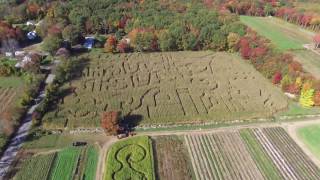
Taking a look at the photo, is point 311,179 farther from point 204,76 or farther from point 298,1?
point 298,1

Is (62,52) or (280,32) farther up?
(62,52)

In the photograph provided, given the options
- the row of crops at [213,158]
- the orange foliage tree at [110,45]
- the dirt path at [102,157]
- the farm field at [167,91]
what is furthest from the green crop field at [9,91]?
the row of crops at [213,158]

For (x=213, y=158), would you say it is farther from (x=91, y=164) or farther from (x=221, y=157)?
(x=91, y=164)

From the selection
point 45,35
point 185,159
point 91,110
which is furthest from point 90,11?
point 185,159

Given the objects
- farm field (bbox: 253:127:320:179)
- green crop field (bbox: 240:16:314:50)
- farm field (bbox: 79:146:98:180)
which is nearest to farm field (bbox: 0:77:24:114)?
farm field (bbox: 79:146:98:180)

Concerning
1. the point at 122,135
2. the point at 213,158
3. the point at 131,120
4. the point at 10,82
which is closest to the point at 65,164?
the point at 122,135

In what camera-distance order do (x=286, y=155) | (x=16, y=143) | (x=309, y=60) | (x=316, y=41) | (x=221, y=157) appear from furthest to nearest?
(x=316, y=41)
(x=309, y=60)
(x=16, y=143)
(x=286, y=155)
(x=221, y=157)
